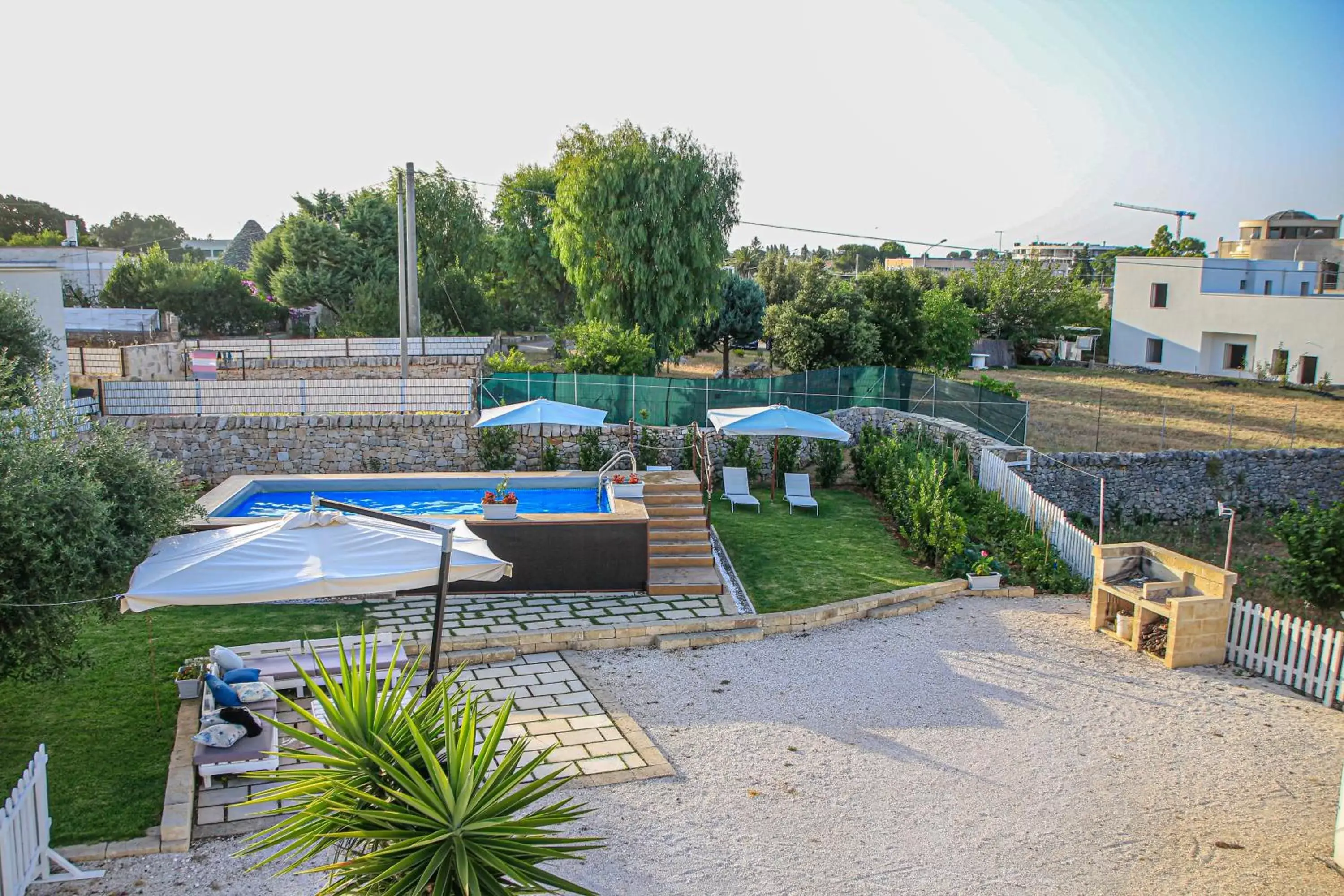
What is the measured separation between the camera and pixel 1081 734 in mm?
9375

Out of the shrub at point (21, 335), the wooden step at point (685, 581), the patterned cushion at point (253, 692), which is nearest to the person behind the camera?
the patterned cushion at point (253, 692)

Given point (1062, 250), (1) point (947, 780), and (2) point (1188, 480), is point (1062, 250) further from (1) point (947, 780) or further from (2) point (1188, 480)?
(1) point (947, 780)

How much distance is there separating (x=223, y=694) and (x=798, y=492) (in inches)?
473

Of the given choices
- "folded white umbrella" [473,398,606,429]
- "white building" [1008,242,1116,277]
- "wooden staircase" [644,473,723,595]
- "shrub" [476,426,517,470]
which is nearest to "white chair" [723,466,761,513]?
"wooden staircase" [644,473,723,595]

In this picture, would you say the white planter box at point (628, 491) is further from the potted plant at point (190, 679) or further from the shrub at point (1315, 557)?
the shrub at point (1315, 557)

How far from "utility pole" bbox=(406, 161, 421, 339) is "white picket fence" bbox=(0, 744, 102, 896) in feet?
51.9

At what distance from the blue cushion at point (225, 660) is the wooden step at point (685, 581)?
5.56m

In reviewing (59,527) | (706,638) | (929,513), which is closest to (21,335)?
(59,527)

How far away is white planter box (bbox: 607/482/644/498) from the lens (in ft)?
48.1

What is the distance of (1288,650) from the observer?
11.0 metres

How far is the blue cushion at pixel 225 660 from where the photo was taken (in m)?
8.72

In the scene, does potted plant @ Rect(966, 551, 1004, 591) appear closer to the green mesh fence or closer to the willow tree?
the green mesh fence

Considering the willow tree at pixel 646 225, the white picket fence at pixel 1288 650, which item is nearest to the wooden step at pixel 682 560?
the white picket fence at pixel 1288 650

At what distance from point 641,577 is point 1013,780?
5912 mm
